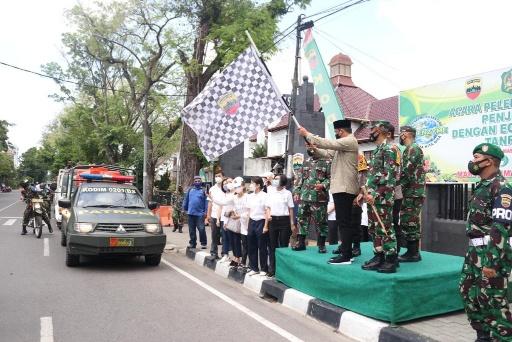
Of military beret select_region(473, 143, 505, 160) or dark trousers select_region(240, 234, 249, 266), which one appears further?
dark trousers select_region(240, 234, 249, 266)

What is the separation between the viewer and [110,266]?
914 cm

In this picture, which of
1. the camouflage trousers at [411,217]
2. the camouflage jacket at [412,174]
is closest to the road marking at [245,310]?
the camouflage trousers at [411,217]

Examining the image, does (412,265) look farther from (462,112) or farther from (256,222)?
(462,112)

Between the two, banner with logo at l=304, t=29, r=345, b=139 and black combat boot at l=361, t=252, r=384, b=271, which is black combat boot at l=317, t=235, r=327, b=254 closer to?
black combat boot at l=361, t=252, r=384, b=271

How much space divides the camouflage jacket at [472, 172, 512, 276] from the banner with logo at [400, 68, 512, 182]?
16.7 feet

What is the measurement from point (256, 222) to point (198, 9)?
13.7m

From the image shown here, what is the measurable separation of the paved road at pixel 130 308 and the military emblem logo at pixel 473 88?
19.4ft

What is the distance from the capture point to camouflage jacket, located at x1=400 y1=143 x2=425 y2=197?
5992 millimetres

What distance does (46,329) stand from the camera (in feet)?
17.0

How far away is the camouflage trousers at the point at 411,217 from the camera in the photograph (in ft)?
19.8

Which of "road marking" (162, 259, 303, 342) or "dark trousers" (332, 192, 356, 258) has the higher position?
"dark trousers" (332, 192, 356, 258)

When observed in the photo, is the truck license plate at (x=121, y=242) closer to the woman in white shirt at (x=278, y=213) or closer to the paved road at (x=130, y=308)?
the paved road at (x=130, y=308)

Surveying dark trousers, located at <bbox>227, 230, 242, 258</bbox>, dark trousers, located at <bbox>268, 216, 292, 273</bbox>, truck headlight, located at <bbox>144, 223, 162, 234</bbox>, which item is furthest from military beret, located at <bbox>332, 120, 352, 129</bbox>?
truck headlight, located at <bbox>144, 223, 162, 234</bbox>

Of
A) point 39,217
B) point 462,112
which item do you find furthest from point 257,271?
point 39,217
